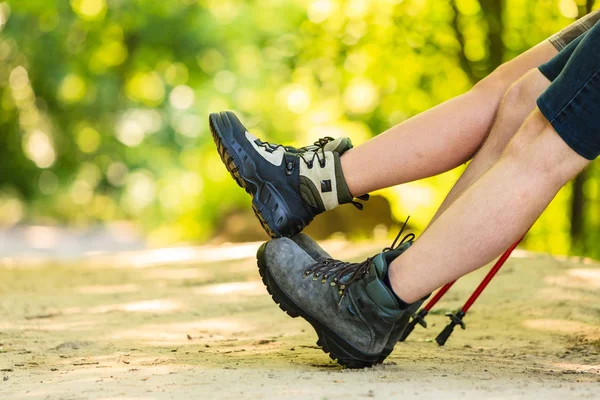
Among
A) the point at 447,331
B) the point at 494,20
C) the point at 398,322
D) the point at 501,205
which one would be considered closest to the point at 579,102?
the point at 501,205

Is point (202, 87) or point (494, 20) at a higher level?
point (202, 87)

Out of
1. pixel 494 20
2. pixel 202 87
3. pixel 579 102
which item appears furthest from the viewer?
pixel 202 87

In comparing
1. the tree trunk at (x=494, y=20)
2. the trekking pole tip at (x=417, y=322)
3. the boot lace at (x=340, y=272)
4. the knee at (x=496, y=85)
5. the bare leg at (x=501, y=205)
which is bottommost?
the trekking pole tip at (x=417, y=322)

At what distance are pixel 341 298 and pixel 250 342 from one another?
0.61 m

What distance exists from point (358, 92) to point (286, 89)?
64.7 inches

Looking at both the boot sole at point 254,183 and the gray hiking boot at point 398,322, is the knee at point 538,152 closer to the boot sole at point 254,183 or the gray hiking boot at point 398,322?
the gray hiking boot at point 398,322

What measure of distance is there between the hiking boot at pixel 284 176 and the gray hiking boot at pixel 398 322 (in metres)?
0.03

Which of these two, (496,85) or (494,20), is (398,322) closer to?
(496,85)

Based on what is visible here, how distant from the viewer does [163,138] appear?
10492 millimetres

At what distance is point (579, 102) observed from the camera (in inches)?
62.2

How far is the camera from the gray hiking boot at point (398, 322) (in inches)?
72.6

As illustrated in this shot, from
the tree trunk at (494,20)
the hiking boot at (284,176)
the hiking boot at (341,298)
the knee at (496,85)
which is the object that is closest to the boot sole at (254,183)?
the hiking boot at (284,176)

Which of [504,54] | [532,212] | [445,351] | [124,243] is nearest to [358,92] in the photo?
[504,54]

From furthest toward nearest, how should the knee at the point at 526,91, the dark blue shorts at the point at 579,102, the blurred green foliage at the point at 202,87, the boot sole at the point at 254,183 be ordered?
the blurred green foliage at the point at 202,87 → the boot sole at the point at 254,183 → the knee at the point at 526,91 → the dark blue shorts at the point at 579,102
